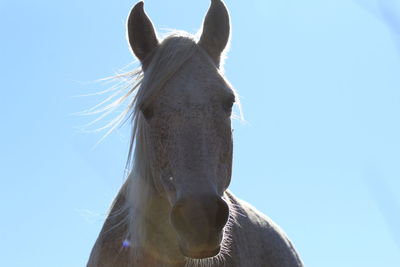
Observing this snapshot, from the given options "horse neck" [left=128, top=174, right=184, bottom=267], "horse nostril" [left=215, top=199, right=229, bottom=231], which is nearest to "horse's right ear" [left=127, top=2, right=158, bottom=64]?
"horse neck" [left=128, top=174, right=184, bottom=267]

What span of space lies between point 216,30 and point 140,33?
0.67m

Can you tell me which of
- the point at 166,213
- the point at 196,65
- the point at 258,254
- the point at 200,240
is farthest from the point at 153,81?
the point at 258,254

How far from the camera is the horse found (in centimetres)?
351

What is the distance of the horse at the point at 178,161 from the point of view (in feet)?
11.5

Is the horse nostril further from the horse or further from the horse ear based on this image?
the horse ear

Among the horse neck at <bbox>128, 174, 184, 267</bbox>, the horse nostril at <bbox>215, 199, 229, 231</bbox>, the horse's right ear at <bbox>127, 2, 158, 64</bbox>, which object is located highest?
the horse's right ear at <bbox>127, 2, 158, 64</bbox>

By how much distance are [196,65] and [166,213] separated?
119 cm

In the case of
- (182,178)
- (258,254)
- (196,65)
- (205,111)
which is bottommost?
(258,254)

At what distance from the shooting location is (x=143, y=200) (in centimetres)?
436

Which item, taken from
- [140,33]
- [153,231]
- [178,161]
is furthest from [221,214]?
[140,33]

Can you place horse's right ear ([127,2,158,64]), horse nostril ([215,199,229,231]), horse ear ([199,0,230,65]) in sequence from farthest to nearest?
horse ear ([199,0,230,65]), horse's right ear ([127,2,158,64]), horse nostril ([215,199,229,231])

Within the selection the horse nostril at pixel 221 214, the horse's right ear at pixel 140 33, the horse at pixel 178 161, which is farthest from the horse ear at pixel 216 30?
the horse nostril at pixel 221 214

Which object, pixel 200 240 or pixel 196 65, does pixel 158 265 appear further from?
pixel 196 65

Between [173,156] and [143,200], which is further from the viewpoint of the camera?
[143,200]
